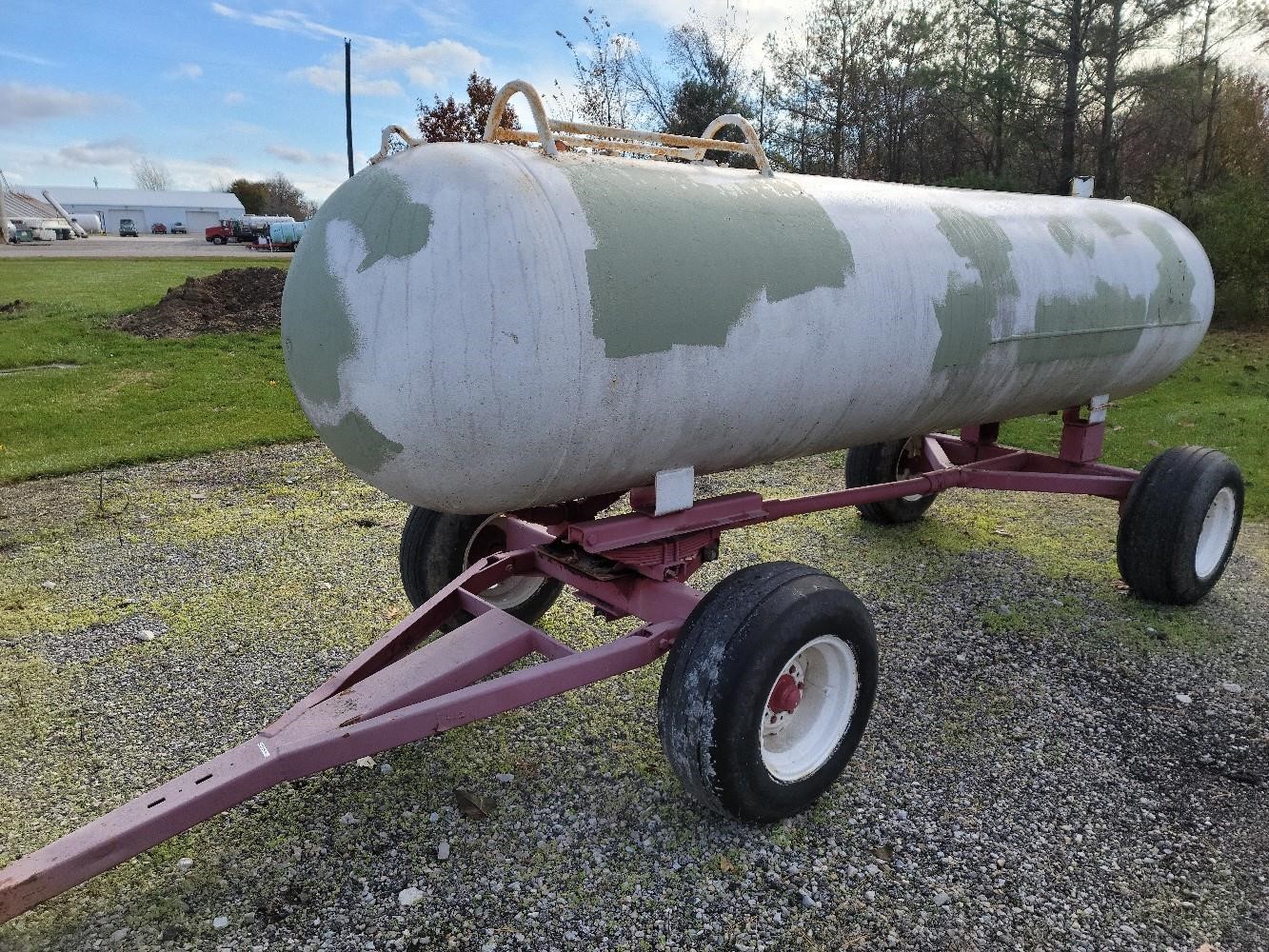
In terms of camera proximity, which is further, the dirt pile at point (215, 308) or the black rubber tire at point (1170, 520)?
the dirt pile at point (215, 308)

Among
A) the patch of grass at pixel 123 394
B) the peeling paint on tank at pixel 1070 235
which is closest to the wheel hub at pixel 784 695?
the peeling paint on tank at pixel 1070 235

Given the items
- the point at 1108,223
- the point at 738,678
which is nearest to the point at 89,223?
the point at 1108,223

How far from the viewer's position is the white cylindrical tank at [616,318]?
2303 millimetres

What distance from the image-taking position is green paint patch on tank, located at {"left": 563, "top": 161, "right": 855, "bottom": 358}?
2486mm

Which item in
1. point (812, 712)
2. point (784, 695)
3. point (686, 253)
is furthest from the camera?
point (812, 712)

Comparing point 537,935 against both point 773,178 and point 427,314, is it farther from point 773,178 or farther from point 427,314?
point 773,178

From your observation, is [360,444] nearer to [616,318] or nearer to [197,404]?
[616,318]

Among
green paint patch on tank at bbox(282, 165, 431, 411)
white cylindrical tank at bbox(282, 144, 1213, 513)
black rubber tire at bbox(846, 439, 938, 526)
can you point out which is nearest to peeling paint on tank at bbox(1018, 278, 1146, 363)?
white cylindrical tank at bbox(282, 144, 1213, 513)

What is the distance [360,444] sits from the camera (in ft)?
8.16

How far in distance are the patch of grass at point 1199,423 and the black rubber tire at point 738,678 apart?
438cm

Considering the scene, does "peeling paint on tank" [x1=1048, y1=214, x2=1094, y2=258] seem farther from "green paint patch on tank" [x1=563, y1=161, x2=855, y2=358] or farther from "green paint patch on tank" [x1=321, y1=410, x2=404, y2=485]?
"green paint patch on tank" [x1=321, y1=410, x2=404, y2=485]

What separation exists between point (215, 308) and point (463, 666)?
13172 mm

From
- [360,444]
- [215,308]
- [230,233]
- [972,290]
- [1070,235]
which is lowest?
[360,444]

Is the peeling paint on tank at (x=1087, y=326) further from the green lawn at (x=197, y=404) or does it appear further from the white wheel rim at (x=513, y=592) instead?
the green lawn at (x=197, y=404)
